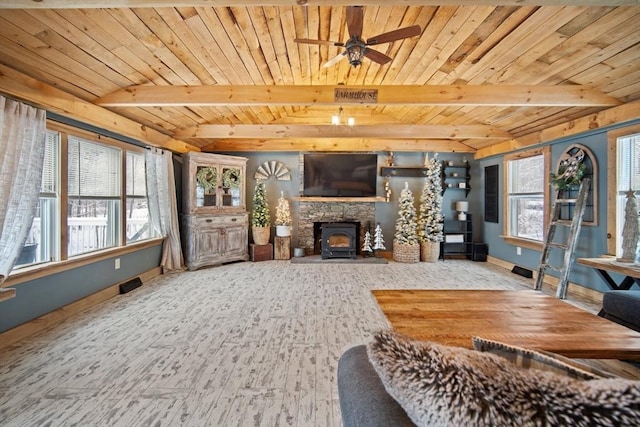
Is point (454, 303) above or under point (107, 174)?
under

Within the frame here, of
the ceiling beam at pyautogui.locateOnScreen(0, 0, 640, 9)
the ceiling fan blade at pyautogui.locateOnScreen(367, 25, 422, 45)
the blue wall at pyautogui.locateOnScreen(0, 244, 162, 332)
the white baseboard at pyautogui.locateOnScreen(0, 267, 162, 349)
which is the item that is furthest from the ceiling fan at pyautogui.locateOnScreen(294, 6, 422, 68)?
the white baseboard at pyautogui.locateOnScreen(0, 267, 162, 349)

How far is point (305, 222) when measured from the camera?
6.87 meters

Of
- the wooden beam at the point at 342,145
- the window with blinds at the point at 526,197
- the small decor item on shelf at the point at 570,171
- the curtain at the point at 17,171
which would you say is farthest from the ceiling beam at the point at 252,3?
the wooden beam at the point at 342,145

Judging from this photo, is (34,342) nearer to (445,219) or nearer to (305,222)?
(305,222)

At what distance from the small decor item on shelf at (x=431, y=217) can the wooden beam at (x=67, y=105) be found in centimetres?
538

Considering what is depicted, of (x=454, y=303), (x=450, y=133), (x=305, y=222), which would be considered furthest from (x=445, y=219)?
(x=454, y=303)

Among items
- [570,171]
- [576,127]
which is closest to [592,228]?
[570,171]

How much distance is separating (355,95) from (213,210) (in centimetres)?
366

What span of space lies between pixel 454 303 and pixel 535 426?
1.61 m

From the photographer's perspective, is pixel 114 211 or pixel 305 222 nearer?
pixel 114 211

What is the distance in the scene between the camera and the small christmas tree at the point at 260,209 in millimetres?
6398

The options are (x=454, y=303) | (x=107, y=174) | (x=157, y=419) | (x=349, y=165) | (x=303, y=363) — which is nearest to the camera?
(x=157, y=419)

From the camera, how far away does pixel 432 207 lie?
21.1ft

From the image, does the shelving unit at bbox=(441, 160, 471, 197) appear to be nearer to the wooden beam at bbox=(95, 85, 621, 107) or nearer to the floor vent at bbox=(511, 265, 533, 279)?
the floor vent at bbox=(511, 265, 533, 279)
